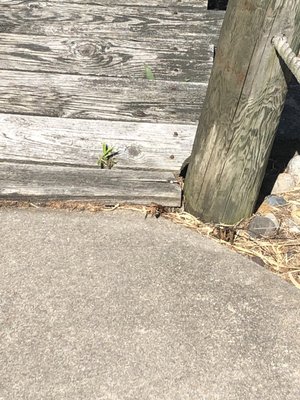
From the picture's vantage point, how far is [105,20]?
323 cm

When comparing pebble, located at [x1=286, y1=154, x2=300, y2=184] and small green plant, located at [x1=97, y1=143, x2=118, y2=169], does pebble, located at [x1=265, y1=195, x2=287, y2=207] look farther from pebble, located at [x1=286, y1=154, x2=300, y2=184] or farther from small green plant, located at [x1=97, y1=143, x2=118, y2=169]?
small green plant, located at [x1=97, y1=143, x2=118, y2=169]

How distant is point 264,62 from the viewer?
2.58 meters

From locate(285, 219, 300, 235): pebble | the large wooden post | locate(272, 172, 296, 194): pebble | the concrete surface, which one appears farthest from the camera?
locate(272, 172, 296, 194): pebble

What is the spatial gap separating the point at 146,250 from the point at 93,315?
0.52m

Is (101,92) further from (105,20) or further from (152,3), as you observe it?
(152,3)

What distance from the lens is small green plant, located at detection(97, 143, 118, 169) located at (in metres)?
3.38

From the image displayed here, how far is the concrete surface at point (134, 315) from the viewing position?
7.20 ft

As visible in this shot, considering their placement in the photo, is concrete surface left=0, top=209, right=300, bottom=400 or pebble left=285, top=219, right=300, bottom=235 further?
pebble left=285, top=219, right=300, bottom=235

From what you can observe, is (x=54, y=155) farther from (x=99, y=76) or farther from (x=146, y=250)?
(x=146, y=250)

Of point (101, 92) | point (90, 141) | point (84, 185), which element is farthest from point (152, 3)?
point (84, 185)

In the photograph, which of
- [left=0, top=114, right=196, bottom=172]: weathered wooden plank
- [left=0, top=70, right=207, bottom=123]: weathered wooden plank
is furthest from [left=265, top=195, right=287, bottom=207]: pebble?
[left=0, top=70, right=207, bottom=123]: weathered wooden plank

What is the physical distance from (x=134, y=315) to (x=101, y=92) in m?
1.44

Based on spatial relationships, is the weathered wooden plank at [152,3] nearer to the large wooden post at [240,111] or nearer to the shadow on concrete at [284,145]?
the large wooden post at [240,111]

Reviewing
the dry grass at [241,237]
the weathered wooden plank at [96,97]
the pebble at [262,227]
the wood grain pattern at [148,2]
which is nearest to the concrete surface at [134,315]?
the dry grass at [241,237]
